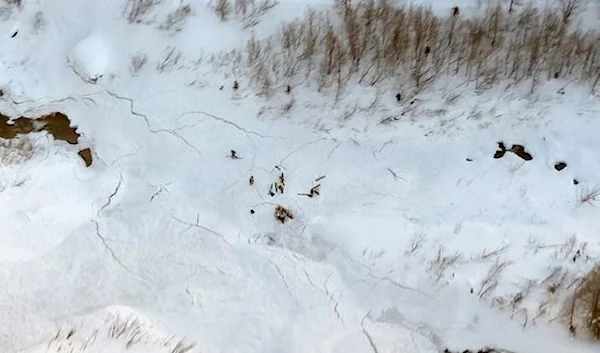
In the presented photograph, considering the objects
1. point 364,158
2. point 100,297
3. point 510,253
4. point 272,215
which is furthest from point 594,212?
point 100,297

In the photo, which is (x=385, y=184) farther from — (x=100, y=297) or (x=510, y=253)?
(x=100, y=297)

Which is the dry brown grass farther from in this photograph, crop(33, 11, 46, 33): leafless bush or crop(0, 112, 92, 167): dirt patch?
crop(33, 11, 46, 33): leafless bush

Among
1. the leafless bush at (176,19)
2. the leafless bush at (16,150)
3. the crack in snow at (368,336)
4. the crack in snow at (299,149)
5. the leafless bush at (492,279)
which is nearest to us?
the crack in snow at (368,336)

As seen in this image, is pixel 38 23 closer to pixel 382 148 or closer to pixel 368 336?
pixel 382 148

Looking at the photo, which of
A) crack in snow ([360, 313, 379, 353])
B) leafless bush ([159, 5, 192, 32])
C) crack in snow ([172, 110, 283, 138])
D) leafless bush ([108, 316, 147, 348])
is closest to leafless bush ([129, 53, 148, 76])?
leafless bush ([159, 5, 192, 32])

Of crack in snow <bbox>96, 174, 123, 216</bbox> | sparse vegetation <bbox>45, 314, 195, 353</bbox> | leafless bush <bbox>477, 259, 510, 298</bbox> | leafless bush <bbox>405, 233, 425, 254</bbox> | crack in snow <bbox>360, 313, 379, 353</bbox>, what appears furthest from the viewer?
crack in snow <bbox>96, 174, 123, 216</bbox>

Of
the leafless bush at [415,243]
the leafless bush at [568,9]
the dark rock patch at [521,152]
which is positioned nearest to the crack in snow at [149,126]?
the leafless bush at [415,243]

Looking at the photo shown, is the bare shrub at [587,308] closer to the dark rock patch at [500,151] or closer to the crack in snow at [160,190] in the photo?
the dark rock patch at [500,151]
